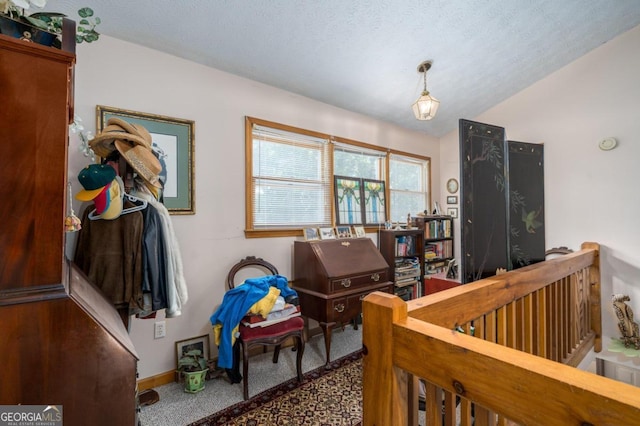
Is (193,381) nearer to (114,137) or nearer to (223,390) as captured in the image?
(223,390)

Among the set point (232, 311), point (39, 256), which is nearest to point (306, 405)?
point (232, 311)

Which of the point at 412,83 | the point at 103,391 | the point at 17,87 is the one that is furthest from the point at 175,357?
the point at 412,83

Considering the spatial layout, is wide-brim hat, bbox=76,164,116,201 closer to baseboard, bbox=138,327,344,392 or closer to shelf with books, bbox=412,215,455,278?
baseboard, bbox=138,327,344,392

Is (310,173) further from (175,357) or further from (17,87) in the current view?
(17,87)

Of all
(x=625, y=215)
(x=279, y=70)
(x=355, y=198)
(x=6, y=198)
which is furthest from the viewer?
(x=355, y=198)

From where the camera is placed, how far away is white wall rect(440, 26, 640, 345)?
119 inches

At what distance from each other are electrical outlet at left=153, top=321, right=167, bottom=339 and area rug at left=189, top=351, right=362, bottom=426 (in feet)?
2.31

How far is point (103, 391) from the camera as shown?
2.91ft

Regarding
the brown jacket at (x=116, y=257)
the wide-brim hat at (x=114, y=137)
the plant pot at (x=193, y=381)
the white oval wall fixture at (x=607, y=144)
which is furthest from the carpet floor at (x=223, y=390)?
the white oval wall fixture at (x=607, y=144)

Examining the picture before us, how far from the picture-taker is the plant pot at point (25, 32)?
2.80 ft

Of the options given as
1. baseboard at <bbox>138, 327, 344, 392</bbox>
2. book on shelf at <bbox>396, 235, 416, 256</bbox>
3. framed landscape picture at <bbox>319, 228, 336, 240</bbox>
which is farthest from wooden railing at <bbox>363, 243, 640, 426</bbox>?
book on shelf at <bbox>396, 235, 416, 256</bbox>

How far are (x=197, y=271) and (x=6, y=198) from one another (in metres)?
1.71

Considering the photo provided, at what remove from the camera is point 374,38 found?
2.42 m

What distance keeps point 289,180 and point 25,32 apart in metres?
2.20
